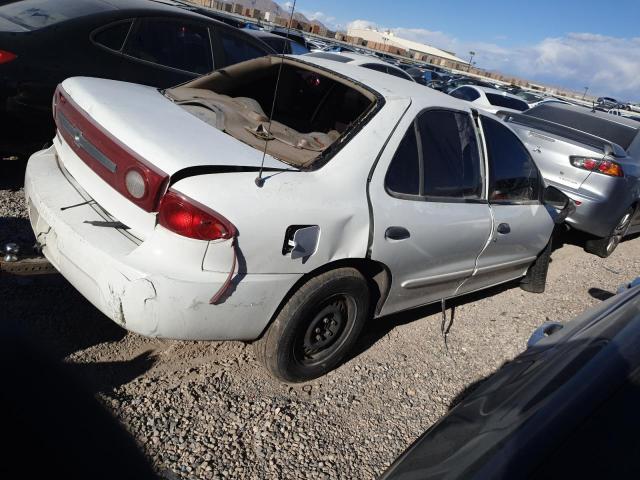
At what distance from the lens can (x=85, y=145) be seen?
2695mm

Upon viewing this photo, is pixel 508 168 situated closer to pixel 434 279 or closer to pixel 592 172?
pixel 434 279

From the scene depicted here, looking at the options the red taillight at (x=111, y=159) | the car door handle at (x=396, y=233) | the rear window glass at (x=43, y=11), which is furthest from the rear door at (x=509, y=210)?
the rear window glass at (x=43, y=11)

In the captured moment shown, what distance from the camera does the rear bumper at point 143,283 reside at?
7.52ft

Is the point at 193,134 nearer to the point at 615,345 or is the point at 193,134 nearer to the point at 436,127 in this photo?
the point at 436,127

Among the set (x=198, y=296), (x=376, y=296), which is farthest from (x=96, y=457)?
(x=376, y=296)

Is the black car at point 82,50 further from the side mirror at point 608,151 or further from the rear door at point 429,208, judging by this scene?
the side mirror at point 608,151

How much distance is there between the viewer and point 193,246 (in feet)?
7.51

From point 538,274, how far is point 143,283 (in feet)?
12.4

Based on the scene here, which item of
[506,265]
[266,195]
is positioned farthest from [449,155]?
[266,195]

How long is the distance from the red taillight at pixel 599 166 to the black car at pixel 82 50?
3969 mm

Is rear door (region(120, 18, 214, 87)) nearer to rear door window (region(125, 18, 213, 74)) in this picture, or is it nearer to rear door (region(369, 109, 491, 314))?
rear door window (region(125, 18, 213, 74))

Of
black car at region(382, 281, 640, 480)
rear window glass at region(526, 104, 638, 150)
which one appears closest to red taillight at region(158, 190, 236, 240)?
black car at region(382, 281, 640, 480)

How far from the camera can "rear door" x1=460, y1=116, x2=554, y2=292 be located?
12.4 ft

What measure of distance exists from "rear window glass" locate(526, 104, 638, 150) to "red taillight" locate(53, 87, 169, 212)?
20.4ft
